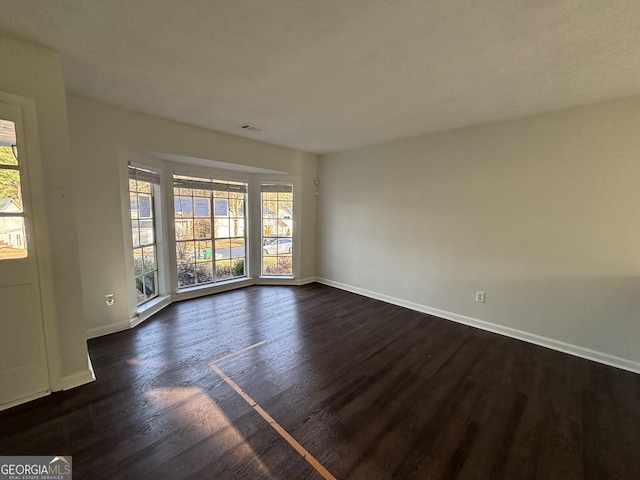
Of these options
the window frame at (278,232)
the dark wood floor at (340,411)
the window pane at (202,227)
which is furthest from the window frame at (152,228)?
the window frame at (278,232)

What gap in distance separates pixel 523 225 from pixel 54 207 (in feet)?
14.4

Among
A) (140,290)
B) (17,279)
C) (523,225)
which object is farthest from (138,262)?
(523,225)

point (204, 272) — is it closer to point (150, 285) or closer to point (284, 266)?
point (150, 285)

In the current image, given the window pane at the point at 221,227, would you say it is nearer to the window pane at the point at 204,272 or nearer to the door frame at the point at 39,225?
the window pane at the point at 204,272

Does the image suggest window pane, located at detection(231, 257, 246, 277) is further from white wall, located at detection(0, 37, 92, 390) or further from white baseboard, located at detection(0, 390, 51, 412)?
white baseboard, located at detection(0, 390, 51, 412)

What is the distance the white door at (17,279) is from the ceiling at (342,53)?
73 cm

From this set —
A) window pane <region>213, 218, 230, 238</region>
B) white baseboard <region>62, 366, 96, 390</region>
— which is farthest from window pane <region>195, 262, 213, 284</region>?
white baseboard <region>62, 366, 96, 390</region>

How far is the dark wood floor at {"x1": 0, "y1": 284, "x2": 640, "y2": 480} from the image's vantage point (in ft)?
4.70

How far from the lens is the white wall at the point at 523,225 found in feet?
7.78

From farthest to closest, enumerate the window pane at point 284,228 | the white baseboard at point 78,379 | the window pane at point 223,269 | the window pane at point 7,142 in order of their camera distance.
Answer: the window pane at point 284,228
the window pane at point 223,269
the white baseboard at point 78,379
the window pane at point 7,142

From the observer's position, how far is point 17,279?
1.77 meters

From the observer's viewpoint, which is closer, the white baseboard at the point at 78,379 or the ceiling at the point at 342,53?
the ceiling at the point at 342,53

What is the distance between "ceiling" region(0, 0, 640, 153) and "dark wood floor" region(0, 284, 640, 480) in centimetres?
249

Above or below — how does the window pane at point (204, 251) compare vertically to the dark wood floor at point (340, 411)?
above
